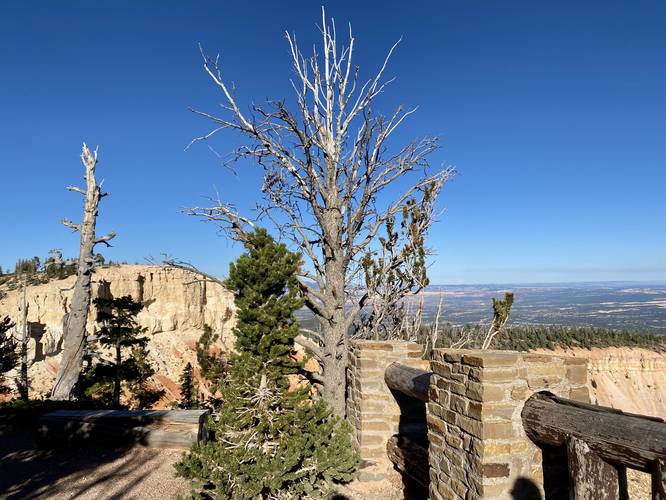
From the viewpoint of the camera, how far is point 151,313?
110ft

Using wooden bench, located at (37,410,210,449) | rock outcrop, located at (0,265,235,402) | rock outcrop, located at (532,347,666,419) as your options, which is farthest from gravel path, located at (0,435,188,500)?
rock outcrop, located at (532,347,666,419)

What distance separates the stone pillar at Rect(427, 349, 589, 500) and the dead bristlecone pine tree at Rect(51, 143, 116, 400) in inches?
437

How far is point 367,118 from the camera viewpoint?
7.65m

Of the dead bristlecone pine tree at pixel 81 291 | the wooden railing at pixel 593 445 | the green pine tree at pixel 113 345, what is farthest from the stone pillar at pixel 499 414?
the green pine tree at pixel 113 345

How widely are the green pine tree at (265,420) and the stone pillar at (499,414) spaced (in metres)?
1.58

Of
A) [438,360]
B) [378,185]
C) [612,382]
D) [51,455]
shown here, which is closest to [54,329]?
[51,455]

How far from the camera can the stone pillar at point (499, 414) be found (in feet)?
10.1

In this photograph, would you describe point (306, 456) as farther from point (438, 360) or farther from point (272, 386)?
point (438, 360)

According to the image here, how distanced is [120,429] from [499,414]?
22.3 feet

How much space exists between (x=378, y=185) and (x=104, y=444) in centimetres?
689

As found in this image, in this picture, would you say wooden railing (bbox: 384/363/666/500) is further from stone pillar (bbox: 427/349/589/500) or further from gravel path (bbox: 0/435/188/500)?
gravel path (bbox: 0/435/188/500)

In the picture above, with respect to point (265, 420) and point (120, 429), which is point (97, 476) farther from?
point (265, 420)

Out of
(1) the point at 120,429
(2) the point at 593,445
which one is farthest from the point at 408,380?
(1) the point at 120,429

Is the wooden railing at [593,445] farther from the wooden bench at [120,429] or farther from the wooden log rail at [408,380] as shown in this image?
the wooden bench at [120,429]
